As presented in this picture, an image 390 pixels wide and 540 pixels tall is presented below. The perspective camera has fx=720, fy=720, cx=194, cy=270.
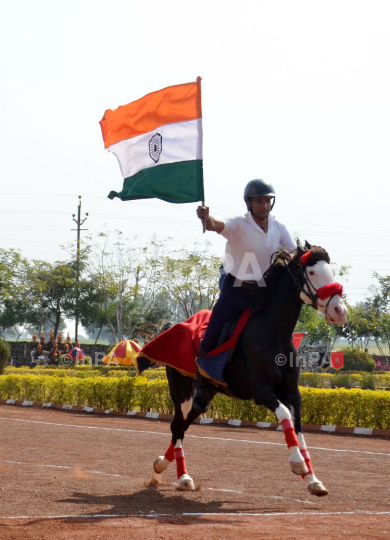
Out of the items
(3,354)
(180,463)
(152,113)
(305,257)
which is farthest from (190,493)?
(3,354)

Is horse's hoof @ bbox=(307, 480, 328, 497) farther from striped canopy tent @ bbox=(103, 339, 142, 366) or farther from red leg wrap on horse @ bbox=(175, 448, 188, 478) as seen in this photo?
striped canopy tent @ bbox=(103, 339, 142, 366)

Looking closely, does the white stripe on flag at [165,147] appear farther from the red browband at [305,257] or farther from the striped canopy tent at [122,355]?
the striped canopy tent at [122,355]

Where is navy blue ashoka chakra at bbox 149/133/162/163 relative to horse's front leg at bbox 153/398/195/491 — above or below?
above

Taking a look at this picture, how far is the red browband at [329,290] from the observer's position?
674 centimetres

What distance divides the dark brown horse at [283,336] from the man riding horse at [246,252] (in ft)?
0.75

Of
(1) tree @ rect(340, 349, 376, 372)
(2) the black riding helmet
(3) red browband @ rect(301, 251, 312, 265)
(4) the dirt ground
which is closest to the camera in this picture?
(4) the dirt ground

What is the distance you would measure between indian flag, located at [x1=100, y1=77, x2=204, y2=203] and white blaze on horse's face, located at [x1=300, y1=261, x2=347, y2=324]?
82.1 inches

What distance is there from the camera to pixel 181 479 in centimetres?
823

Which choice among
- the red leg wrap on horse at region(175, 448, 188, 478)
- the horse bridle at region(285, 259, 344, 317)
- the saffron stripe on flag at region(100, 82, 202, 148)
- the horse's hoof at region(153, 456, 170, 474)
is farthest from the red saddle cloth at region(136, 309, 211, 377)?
the saffron stripe on flag at region(100, 82, 202, 148)

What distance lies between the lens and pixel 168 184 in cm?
885

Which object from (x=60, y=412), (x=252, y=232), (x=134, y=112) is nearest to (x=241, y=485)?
(x=252, y=232)

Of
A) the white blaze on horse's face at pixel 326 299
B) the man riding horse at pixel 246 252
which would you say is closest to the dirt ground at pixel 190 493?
the man riding horse at pixel 246 252

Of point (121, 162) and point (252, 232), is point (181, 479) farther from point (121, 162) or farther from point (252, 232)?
point (121, 162)

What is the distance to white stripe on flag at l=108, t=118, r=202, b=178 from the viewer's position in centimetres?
888
